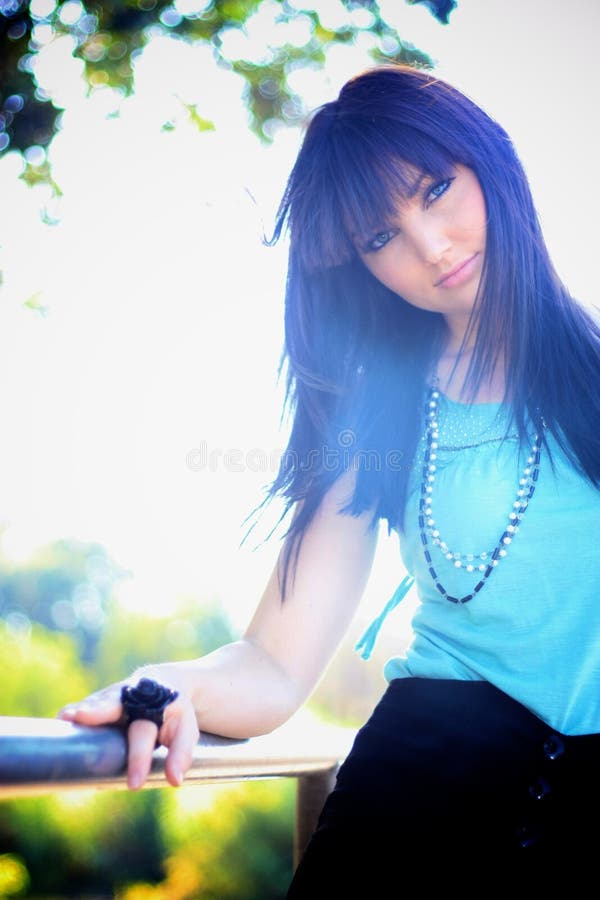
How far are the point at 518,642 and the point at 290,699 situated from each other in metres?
0.40

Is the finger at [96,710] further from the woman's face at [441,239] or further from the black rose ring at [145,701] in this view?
the woman's face at [441,239]

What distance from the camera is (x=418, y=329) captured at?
1.87m

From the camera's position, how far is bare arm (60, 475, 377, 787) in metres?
1.01

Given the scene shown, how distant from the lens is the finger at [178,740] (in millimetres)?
945

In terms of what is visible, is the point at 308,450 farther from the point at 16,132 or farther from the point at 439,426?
the point at 16,132

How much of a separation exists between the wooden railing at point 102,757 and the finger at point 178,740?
0.01 metres

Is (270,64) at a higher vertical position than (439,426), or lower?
higher

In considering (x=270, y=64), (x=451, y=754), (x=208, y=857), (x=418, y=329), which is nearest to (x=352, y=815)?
(x=451, y=754)

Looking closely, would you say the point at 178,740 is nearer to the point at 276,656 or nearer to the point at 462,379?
the point at 276,656

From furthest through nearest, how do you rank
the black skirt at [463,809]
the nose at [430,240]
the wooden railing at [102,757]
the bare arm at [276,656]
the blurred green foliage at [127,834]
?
the blurred green foliage at [127,834] → the nose at [430,240] → the black skirt at [463,809] → the bare arm at [276,656] → the wooden railing at [102,757]

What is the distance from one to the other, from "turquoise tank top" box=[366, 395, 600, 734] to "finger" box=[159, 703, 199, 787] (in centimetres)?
55

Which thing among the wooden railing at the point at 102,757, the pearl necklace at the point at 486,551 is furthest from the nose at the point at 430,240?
the wooden railing at the point at 102,757

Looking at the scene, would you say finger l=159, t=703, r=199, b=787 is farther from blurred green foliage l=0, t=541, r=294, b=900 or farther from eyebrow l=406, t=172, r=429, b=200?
blurred green foliage l=0, t=541, r=294, b=900

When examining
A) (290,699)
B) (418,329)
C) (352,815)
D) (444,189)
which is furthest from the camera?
(418,329)
